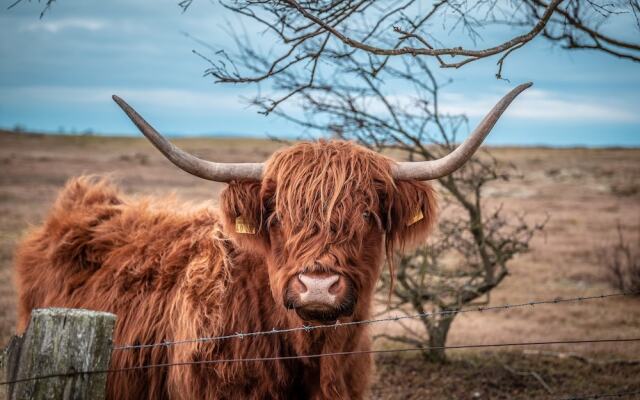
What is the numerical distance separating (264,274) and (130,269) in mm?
1321

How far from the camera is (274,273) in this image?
350cm

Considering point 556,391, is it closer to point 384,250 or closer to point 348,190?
point 384,250

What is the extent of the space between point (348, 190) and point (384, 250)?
86 centimetres

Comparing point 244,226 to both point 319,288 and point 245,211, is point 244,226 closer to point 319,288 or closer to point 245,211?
point 245,211

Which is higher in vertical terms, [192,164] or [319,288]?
[192,164]

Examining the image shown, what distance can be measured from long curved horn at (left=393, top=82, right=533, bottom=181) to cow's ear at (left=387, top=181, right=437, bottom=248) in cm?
8

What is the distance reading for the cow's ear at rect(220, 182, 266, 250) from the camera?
12.0ft

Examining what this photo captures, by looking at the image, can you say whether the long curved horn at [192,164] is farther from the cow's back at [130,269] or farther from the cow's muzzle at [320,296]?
the cow's muzzle at [320,296]

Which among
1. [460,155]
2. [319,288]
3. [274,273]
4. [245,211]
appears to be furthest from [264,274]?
[460,155]

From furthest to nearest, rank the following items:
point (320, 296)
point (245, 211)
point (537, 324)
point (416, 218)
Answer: point (537, 324)
point (416, 218)
point (245, 211)
point (320, 296)

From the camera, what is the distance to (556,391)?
6305 millimetres

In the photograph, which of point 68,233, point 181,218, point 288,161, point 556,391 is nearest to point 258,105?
point 181,218

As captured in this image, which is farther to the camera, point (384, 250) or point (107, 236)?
point (107, 236)

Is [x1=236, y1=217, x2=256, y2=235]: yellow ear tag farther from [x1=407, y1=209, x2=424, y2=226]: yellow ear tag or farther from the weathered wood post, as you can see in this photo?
the weathered wood post
